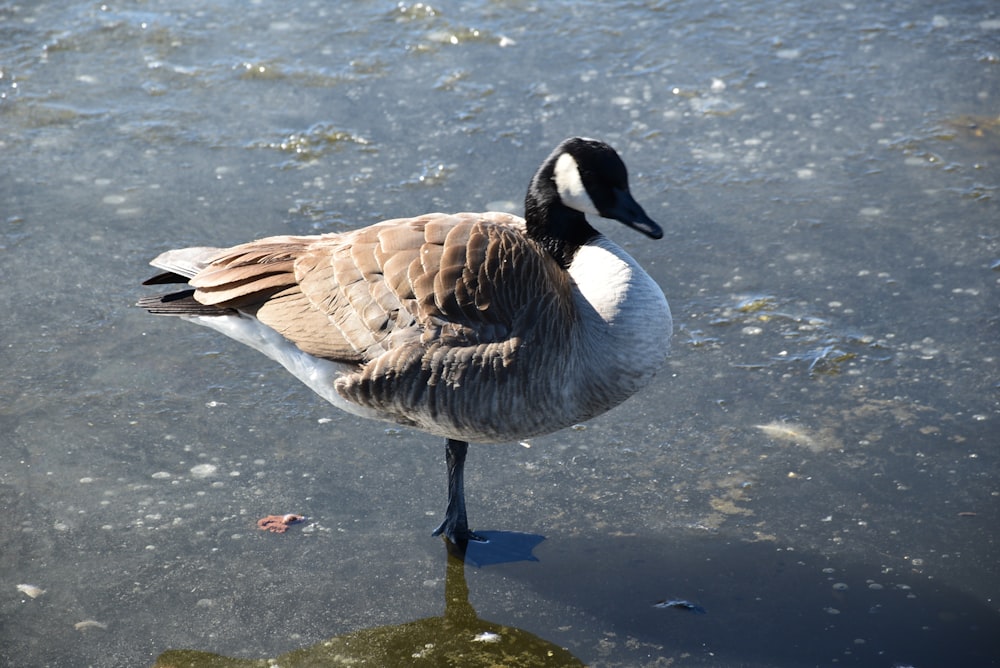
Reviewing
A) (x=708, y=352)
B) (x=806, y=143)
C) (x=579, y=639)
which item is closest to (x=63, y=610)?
(x=579, y=639)

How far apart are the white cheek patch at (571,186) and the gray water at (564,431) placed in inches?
41.6

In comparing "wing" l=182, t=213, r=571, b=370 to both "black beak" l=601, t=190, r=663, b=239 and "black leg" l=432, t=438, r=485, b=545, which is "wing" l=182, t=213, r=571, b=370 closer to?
"black beak" l=601, t=190, r=663, b=239

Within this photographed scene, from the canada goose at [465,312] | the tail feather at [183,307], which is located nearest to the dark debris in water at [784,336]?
the canada goose at [465,312]

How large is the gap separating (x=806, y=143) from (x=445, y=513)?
3.47m

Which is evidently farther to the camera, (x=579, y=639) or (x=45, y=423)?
(x=45, y=423)

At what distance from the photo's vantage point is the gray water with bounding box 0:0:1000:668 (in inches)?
146

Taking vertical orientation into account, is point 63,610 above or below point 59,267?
below

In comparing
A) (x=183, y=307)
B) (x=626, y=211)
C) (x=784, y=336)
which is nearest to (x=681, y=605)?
(x=626, y=211)

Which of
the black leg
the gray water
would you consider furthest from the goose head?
the gray water

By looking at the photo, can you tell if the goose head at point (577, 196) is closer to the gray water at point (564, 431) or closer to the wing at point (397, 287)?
the wing at point (397, 287)

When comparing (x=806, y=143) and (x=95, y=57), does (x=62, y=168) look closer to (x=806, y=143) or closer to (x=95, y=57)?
(x=95, y=57)

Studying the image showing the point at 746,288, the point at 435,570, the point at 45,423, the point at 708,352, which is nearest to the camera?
the point at 435,570

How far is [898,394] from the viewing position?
4.62m

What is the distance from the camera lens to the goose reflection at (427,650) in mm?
3484
